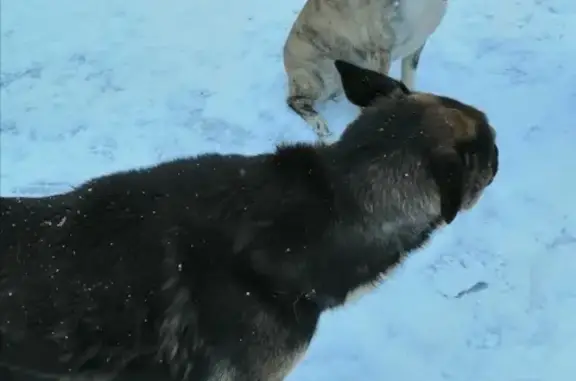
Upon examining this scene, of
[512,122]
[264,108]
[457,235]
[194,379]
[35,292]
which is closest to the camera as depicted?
[35,292]

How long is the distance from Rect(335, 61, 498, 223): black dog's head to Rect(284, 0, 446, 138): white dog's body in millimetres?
1593

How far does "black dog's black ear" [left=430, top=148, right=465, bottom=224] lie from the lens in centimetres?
290

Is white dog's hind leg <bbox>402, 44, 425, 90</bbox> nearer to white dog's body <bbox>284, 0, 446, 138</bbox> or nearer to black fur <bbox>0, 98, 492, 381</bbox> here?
white dog's body <bbox>284, 0, 446, 138</bbox>

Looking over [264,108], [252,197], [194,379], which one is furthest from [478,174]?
[264,108]

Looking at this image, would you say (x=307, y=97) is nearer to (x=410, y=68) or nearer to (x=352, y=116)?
(x=352, y=116)

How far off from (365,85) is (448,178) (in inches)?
25.3

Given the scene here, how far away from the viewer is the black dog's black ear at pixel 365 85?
3334 millimetres

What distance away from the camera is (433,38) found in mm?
5676

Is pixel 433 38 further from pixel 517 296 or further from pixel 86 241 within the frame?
pixel 86 241

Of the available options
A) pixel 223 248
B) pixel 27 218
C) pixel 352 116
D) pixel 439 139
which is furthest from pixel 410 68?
pixel 27 218

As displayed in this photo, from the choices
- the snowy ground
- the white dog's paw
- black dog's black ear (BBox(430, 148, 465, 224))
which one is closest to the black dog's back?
black dog's black ear (BBox(430, 148, 465, 224))

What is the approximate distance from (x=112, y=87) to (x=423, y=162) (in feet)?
10.5

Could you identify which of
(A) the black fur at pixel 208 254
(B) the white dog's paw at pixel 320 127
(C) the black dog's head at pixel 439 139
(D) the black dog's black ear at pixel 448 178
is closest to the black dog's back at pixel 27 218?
(A) the black fur at pixel 208 254

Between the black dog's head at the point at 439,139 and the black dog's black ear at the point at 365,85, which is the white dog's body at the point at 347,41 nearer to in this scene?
the black dog's black ear at the point at 365,85
